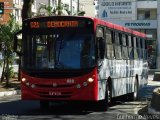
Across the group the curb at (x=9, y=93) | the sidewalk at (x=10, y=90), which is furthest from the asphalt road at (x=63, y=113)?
the sidewalk at (x=10, y=90)

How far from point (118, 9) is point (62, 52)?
63553mm

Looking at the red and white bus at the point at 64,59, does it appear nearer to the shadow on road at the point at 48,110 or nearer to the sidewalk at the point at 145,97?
the shadow on road at the point at 48,110

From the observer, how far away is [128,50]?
21859 millimetres

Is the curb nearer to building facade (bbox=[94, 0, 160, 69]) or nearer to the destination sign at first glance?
the destination sign

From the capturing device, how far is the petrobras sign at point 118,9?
79500mm

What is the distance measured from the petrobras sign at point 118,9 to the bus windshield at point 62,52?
62.6 m

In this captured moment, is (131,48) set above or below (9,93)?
above

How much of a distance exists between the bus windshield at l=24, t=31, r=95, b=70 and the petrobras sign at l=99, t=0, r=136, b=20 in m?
62.6

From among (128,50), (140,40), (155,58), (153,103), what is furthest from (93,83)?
(155,58)

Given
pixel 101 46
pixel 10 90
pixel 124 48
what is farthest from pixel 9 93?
pixel 101 46

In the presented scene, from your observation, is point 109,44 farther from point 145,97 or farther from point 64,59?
point 145,97

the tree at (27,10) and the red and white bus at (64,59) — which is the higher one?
the tree at (27,10)

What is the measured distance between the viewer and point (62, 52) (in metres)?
16.8

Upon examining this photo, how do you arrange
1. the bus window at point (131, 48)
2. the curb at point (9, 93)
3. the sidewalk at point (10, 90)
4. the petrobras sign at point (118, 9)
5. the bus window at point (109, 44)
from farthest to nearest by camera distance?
the petrobras sign at point (118, 9) < the sidewalk at point (10, 90) < the curb at point (9, 93) < the bus window at point (131, 48) < the bus window at point (109, 44)
